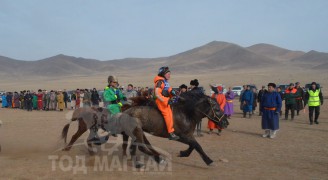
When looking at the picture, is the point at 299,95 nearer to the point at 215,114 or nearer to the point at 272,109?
the point at 272,109

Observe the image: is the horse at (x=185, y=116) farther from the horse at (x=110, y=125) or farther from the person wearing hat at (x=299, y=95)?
the person wearing hat at (x=299, y=95)

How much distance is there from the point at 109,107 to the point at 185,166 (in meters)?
2.41

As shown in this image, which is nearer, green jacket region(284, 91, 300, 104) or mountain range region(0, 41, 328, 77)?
green jacket region(284, 91, 300, 104)

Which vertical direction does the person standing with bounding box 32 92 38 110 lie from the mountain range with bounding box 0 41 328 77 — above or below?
below

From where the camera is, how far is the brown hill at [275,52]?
14575cm

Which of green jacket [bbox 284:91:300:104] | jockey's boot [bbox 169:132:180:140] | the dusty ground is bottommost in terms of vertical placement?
the dusty ground

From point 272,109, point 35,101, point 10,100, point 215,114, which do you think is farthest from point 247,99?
point 10,100

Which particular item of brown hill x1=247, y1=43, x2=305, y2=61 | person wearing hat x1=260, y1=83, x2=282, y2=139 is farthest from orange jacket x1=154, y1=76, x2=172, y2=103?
brown hill x1=247, y1=43, x2=305, y2=61

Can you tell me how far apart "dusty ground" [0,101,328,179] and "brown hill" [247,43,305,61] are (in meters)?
134

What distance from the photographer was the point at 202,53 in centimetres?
15712

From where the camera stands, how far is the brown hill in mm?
145750

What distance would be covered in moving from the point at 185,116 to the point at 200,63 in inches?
4734

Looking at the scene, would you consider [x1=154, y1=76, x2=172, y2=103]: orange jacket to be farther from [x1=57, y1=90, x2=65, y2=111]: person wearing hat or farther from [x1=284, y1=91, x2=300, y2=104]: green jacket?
[x1=57, y1=90, x2=65, y2=111]: person wearing hat

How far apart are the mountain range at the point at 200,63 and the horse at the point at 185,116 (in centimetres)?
9171
